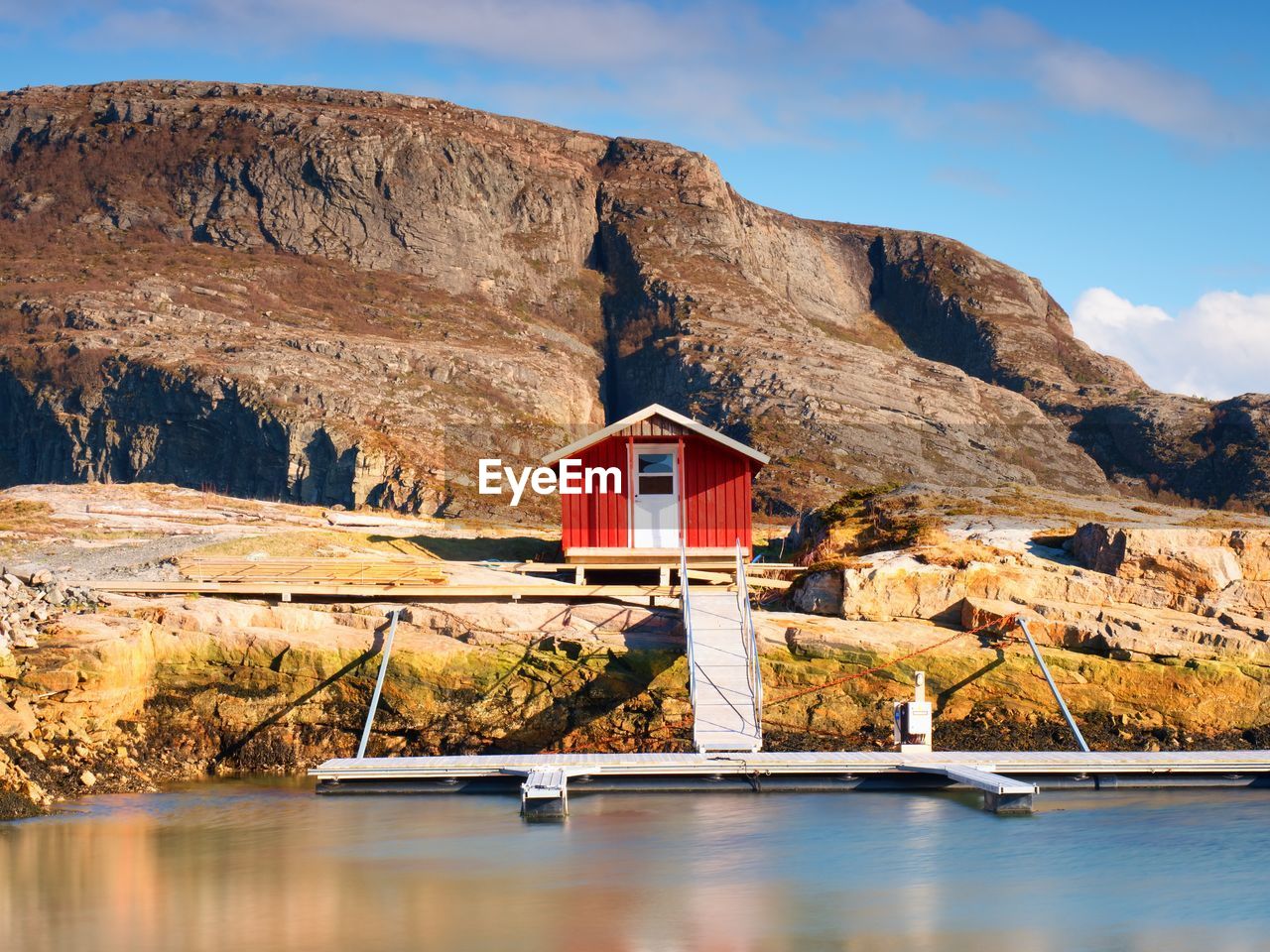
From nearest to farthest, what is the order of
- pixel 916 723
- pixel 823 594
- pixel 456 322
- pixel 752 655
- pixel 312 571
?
pixel 916 723 < pixel 752 655 < pixel 823 594 < pixel 312 571 < pixel 456 322

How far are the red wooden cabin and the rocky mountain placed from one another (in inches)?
1906

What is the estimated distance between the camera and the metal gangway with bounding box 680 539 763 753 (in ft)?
74.9

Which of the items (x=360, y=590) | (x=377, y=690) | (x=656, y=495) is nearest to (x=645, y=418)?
(x=656, y=495)

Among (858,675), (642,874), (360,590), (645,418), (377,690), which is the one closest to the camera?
(642,874)

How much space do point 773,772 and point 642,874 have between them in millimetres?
4702

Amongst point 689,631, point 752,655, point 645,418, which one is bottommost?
point 752,655

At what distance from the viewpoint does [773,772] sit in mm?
21906

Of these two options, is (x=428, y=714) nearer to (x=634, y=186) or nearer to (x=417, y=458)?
(x=417, y=458)

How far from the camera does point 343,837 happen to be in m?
19.7

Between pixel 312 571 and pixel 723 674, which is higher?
pixel 312 571

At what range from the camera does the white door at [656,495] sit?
31562 millimetres

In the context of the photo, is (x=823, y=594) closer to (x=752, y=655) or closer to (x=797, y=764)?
(x=752, y=655)

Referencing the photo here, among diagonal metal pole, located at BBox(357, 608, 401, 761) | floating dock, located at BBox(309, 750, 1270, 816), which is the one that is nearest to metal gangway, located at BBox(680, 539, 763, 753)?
floating dock, located at BBox(309, 750, 1270, 816)

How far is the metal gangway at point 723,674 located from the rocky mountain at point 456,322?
178ft
